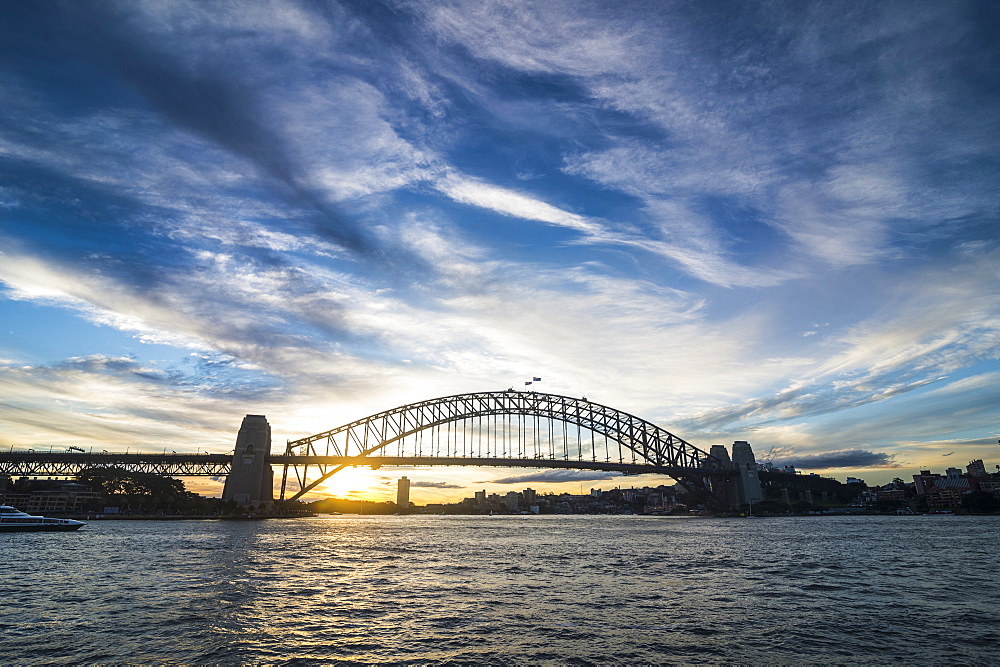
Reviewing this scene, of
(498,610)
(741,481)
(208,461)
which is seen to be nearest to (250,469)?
(208,461)

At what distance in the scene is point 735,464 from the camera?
142625 mm

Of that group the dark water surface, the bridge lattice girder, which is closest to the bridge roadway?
the bridge lattice girder

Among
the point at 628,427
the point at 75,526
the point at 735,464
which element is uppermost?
the point at 628,427

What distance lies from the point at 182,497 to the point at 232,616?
15324cm

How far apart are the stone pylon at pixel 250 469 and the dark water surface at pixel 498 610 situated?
80465mm

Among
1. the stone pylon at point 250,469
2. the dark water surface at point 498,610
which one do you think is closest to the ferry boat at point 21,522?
the dark water surface at point 498,610

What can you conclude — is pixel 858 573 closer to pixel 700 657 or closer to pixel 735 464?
pixel 700 657

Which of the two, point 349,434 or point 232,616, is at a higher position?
point 349,434

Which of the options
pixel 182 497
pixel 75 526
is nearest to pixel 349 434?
pixel 182 497

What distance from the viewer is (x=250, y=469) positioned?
115m

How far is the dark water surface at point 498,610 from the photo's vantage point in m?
14.5

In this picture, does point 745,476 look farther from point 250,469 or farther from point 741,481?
point 250,469

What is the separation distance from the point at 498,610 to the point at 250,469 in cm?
11064

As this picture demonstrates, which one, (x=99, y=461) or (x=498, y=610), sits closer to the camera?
(x=498, y=610)
